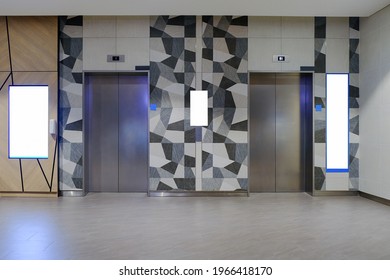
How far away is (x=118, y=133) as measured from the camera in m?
7.89

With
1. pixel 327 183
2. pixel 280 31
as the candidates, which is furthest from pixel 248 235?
pixel 280 31

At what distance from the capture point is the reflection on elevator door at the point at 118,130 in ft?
25.8

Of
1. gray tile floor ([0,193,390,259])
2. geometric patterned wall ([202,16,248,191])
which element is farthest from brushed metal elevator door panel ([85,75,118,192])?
geometric patterned wall ([202,16,248,191])

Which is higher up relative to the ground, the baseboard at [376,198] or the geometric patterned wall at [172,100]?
the geometric patterned wall at [172,100]

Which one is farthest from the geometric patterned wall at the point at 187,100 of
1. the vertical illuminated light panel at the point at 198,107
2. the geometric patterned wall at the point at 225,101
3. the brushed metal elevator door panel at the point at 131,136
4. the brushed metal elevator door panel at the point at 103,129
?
the brushed metal elevator door panel at the point at 103,129

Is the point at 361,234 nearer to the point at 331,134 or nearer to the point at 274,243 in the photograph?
the point at 274,243

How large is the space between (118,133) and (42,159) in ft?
5.55

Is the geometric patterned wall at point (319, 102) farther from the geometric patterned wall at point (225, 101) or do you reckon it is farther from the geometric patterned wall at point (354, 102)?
the geometric patterned wall at point (225, 101)

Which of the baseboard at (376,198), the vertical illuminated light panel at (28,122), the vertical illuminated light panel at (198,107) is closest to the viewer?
the baseboard at (376,198)

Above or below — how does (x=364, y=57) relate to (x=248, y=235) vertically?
above

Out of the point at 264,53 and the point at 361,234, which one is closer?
the point at 361,234

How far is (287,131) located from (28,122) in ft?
18.7
